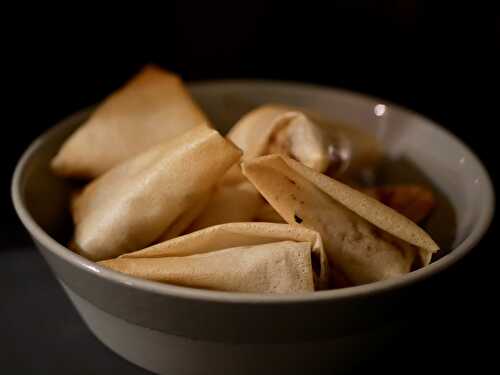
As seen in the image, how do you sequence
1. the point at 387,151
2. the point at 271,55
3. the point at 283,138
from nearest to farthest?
the point at 283,138
the point at 387,151
the point at 271,55

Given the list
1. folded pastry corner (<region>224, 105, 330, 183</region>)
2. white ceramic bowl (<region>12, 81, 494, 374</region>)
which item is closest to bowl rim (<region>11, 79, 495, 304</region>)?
white ceramic bowl (<region>12, 81, 494, 374</region>)

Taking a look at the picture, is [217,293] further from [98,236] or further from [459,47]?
[459,47]

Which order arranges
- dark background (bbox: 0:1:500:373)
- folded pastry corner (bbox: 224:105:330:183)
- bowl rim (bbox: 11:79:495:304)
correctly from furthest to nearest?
dark background (bbox: 0:1:500:373) < folded pastry corner (bbox: 224:105:330:183) < bowl rim (bbox: 11:79:495:304)

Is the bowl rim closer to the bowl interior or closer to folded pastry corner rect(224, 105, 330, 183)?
the bowl interior

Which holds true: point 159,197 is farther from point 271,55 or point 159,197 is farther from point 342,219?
point 271,55

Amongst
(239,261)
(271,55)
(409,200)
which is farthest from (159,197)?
(271,55)

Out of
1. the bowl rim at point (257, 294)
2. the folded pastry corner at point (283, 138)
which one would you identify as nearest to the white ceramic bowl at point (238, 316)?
the bowl rim at point (257, 294)

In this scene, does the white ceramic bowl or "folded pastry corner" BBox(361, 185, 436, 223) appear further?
"folded pastry corner" BBox(361, 185, 436, 223)
